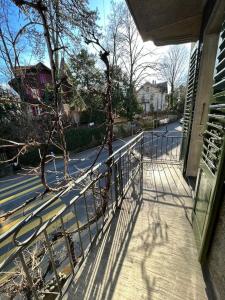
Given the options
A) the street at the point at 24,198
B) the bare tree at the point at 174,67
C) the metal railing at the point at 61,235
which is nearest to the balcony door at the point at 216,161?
the metal railing at the point at 61,235

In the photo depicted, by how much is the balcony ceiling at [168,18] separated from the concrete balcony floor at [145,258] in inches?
104

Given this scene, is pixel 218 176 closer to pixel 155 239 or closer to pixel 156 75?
pixel 155 239

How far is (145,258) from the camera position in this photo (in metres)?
1.60

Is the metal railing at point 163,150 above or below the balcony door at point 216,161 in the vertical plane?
below

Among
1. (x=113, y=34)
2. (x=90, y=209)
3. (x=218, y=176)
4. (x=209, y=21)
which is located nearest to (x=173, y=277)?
(x=218, y=176)

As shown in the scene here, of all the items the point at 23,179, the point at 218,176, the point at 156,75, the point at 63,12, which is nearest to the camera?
the point at 218,176

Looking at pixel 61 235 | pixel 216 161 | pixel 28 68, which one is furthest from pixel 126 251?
pixel 28 68

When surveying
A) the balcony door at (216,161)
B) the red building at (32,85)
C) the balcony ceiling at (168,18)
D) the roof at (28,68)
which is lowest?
the balcony door at (216,161)

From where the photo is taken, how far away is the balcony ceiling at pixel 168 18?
82.0 inches

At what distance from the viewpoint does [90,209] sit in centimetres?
470

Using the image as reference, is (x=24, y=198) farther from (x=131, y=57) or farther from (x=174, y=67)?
(x=174, y=67)

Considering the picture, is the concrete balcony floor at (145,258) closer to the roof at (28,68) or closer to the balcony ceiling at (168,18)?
the roof at (28,68)

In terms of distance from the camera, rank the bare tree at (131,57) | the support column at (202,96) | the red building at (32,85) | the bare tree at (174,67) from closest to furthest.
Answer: the red building at (32,85)
the support column at (202,96)
the bare tree at (131,57)
the bare tree at (174,67)

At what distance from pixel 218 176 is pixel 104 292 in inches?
49.9
